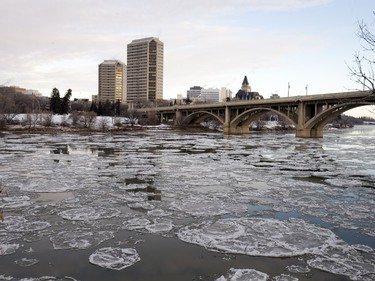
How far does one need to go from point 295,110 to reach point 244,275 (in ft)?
193

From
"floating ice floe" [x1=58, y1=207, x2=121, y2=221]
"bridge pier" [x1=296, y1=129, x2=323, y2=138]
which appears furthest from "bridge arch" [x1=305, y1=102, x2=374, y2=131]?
"floating ice floe" [x1=58, y1=207, x2=121, y2=221]

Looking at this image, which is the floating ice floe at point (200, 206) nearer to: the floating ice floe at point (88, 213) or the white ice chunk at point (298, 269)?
the floating ice floe at point (88, 213)

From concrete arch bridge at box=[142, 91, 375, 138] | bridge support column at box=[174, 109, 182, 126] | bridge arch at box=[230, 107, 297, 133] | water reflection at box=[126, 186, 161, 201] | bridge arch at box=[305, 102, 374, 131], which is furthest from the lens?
bridge support column at box=[174, 109, 182, 126]

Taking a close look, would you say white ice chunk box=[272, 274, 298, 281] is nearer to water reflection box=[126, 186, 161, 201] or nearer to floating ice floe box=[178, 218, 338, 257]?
floating ice floe box=[178, 218, 338, 257]

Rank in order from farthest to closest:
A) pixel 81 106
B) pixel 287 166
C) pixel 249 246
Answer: pixel 81 106
pixel 287 166
pixel 249 246

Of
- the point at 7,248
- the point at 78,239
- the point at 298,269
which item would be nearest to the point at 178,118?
the point at 78,239

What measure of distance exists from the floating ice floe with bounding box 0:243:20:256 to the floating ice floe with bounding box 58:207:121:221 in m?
1.99

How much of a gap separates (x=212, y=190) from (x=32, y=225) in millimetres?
6463

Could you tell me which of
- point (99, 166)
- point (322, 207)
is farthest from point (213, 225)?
point (99, 166)

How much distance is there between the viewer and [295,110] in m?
61.6

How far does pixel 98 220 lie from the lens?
8.94 metres

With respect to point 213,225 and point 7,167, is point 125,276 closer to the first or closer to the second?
point 213,225

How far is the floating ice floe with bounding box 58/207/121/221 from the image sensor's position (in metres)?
9.13

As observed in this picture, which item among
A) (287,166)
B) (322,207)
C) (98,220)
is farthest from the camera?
(287,166)
